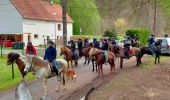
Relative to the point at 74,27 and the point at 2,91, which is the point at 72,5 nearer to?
the point at 74,27

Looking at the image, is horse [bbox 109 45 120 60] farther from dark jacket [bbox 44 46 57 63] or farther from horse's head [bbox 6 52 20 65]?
dark jacket [bbox 44 46 57 63]

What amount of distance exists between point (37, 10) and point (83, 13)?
935 inches

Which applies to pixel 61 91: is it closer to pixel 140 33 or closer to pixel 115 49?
pixel 115 49

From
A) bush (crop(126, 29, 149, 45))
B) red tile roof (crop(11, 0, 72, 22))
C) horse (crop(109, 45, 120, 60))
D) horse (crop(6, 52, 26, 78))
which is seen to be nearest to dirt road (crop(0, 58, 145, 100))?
horse (crop(6, 52, 26, 78))

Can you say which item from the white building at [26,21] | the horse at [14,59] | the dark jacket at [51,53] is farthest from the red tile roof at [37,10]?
the dark jacket at [51,53]

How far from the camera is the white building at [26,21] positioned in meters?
62.2

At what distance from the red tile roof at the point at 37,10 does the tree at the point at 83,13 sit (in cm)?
1311

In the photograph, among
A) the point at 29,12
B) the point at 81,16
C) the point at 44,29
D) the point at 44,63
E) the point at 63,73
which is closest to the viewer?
the point at 44,63

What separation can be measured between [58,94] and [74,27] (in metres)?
77.9

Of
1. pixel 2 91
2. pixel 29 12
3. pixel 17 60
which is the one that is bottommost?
pixel 2 91

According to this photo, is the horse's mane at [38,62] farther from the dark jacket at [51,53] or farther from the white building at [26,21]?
the white building at [26,21]

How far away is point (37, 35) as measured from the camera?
221ft

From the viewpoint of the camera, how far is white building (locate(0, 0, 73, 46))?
204 feet

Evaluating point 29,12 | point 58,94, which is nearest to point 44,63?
point 58,94
